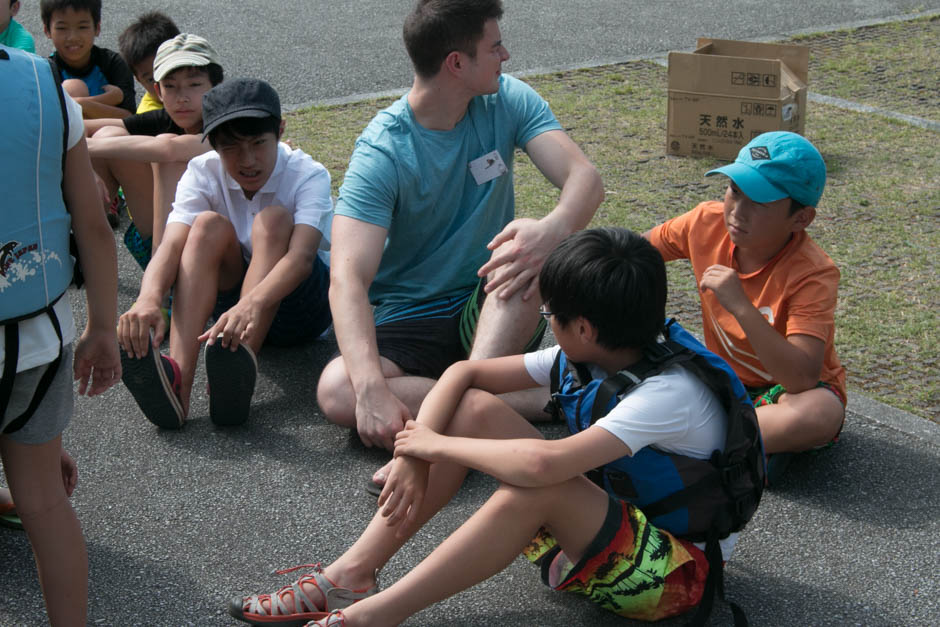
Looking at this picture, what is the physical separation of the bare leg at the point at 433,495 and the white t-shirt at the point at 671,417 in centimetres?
41

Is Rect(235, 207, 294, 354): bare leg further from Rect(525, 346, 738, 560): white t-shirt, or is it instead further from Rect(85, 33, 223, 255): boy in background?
Rect(525, 346, 738, 560): white t-shirt

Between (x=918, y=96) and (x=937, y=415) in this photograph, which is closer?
(x=937, y=415)

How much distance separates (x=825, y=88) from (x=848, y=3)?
3.61m

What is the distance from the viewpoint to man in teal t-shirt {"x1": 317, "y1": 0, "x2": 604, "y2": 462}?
3.49 metres

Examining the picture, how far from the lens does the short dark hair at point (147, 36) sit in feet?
17.5

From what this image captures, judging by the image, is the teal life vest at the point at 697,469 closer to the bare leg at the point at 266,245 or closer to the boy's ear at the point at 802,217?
the boy's ear at the point at 802,217

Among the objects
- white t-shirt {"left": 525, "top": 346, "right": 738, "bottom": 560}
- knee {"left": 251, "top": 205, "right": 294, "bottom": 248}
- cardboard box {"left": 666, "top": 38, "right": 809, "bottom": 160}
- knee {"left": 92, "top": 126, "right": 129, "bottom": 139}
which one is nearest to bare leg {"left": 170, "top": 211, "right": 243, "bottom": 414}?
knee {"left": 251, "top": 205, "right": 294, "bottom": 248}

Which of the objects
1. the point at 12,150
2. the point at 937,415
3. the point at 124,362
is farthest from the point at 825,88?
the point at 12,150

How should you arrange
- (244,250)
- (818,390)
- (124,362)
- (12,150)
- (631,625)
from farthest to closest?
(244,250)
(124,362)
(818,390)
(631,625)
(12,150)

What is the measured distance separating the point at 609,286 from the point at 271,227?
5.66 feet

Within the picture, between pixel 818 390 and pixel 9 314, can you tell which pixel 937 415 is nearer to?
pixel 818 390

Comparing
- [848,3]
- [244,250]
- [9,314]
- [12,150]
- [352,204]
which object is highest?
[12,150]

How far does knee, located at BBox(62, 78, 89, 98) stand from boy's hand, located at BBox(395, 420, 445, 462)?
4.45 meters

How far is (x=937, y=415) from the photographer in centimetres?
362
